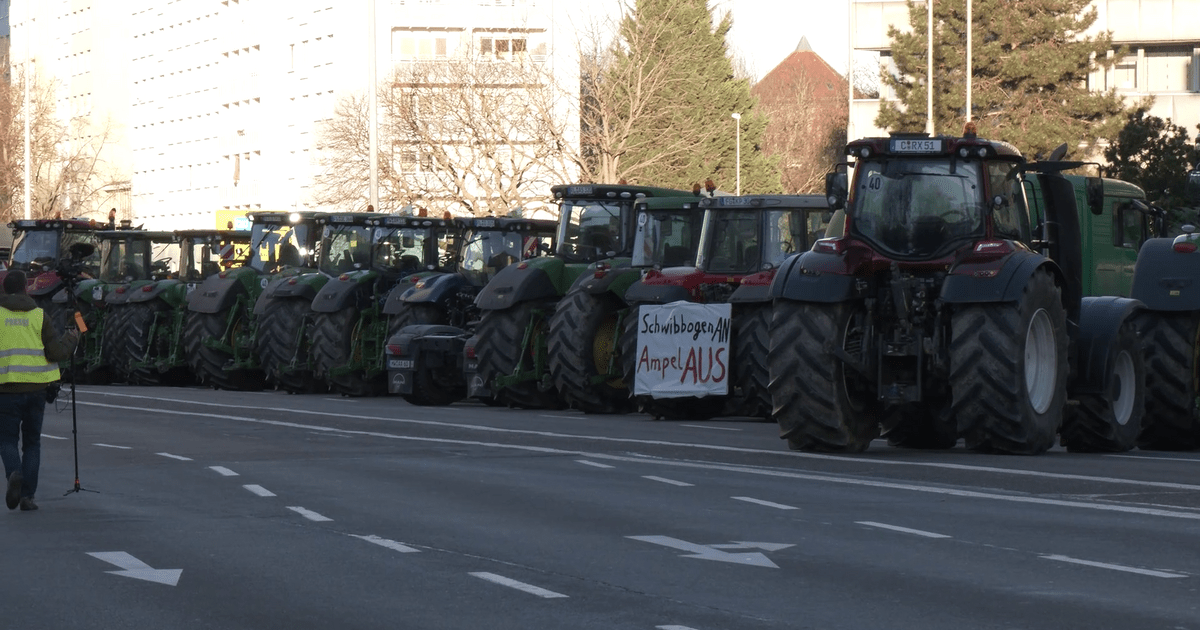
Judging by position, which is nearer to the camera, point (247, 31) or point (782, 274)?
point (782, 274)

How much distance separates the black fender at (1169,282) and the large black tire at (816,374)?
118 inches

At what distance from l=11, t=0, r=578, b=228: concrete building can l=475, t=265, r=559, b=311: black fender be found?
4236 centimetres

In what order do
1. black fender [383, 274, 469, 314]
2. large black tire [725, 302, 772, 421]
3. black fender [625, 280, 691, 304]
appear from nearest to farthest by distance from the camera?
large black tire [725, 302, 772, 421] → black fender [625, 280, 691, 304] → black fender [383, 274, 469, 314]

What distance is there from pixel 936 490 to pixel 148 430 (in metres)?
11.3

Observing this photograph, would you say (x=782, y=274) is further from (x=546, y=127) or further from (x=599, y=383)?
(x=546, y=127)

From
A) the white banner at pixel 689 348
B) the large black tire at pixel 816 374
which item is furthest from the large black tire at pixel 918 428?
the white banner at pixel 689 348

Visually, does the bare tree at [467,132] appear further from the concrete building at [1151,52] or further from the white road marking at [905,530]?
the white road marking at [905,530]

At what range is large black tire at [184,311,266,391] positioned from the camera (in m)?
34.5

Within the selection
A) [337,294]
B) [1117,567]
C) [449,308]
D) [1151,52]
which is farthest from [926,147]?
[1151,52]

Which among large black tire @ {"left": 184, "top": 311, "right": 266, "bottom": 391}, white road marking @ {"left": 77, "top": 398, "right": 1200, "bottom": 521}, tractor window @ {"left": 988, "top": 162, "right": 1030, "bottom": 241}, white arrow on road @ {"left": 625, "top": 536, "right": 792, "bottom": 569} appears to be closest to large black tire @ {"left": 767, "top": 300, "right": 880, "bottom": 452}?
white road marking @ {"left": 77, "top": 398, "right": 1200, "bottom": 521}

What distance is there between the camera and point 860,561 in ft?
37.6

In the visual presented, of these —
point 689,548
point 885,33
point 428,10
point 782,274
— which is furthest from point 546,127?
point 689,548

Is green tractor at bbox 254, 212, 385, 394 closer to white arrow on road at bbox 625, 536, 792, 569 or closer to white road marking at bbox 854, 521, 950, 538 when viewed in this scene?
white road marking at bbox 854, 521, 950, 538

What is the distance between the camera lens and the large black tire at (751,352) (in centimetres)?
2377
